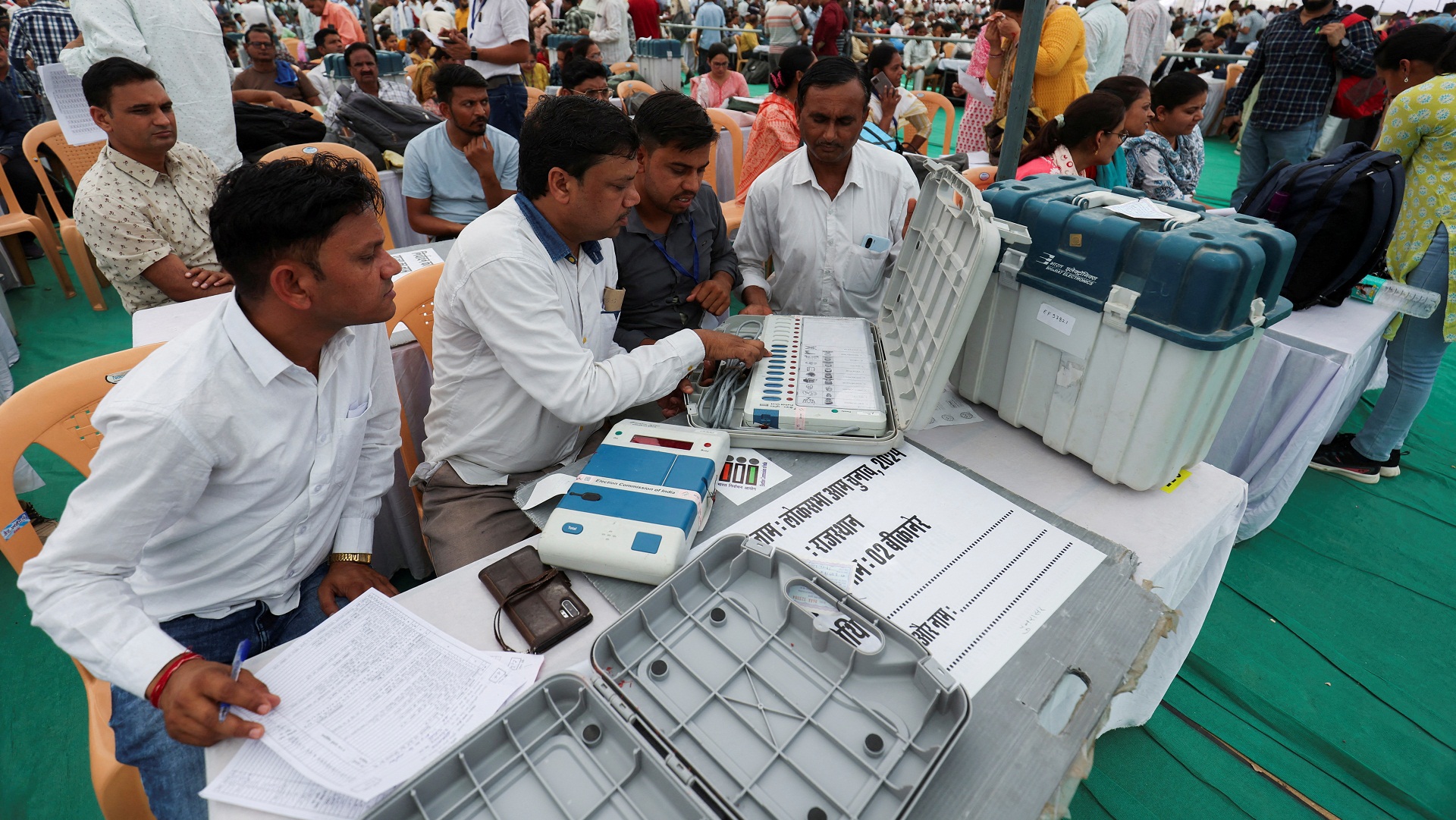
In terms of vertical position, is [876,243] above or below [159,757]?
above

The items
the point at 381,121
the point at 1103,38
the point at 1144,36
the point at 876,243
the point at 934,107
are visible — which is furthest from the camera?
the point at 934,107

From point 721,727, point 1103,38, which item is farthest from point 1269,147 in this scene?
point 721,727

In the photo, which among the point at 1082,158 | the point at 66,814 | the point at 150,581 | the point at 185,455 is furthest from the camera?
the point at 1082,158

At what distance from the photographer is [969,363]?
1.62 m

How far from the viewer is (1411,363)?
2592 mm

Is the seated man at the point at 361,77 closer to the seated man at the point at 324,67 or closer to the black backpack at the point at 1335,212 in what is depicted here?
the seated man at the point at 324,67

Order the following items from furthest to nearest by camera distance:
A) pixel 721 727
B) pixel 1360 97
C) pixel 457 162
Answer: pixel 1360 97 → pixel 457 162 → pixel 721 727

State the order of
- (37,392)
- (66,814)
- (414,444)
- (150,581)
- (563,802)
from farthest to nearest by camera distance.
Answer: (414,444), (66,814), (37,392), (150,581), (563,802)

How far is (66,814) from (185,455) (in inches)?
50.2

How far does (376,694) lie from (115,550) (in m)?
0.49

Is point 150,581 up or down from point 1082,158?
down

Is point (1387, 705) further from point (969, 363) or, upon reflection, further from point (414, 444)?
point (414, 444)

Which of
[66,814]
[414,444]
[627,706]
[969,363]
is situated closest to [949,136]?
[969,363]

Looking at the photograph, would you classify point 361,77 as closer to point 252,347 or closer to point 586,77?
point 586,77
